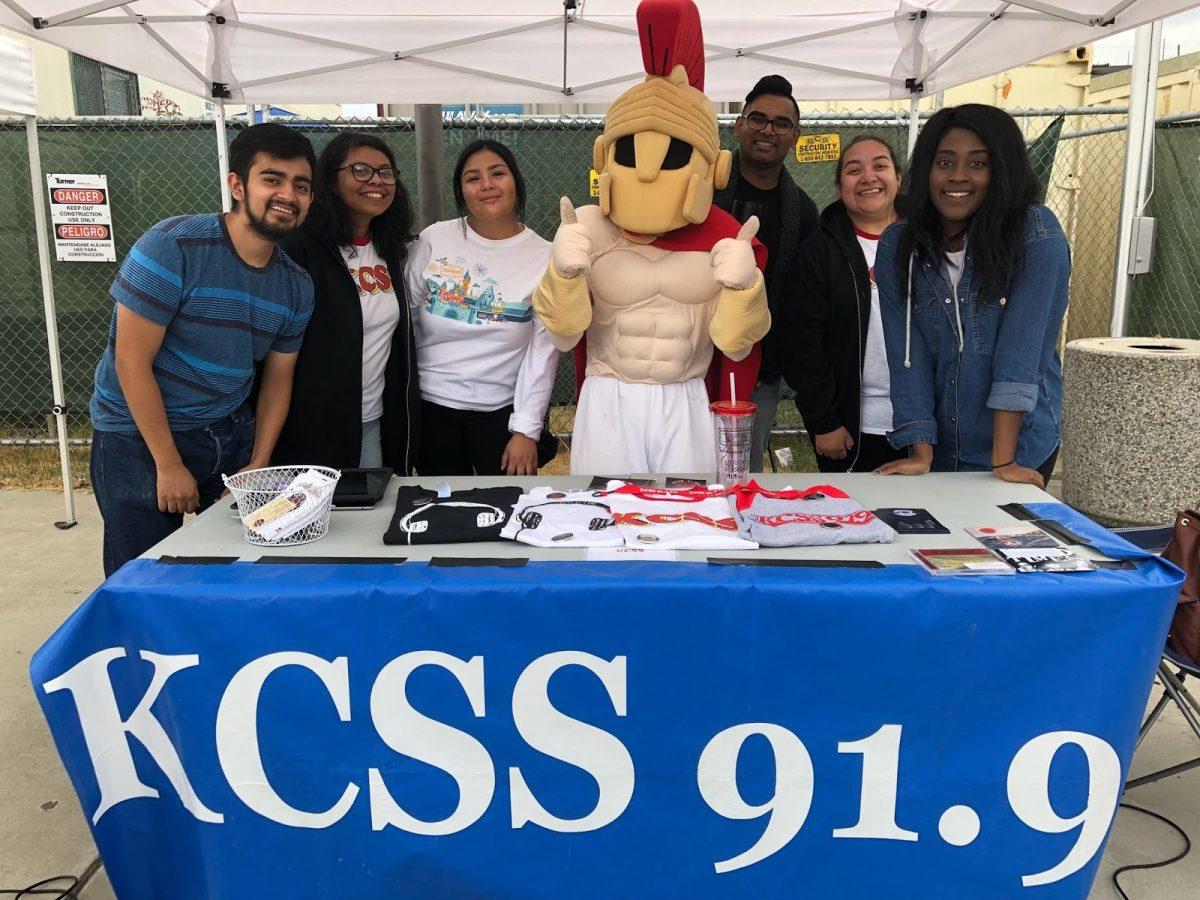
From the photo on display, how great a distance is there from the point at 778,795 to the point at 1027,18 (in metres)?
3.36

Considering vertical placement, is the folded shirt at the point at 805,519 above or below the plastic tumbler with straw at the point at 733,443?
below

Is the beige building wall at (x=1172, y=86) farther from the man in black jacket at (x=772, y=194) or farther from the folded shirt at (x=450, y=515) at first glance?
the folded shirt at (x=450, y=515)

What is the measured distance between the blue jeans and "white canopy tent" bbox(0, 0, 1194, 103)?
198cm

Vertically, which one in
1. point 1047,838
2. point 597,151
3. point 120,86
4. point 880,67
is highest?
point 120,86

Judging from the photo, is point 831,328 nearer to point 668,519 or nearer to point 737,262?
point 737,262

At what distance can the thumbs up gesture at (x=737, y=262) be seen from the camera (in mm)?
2420

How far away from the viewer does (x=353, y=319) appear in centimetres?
281

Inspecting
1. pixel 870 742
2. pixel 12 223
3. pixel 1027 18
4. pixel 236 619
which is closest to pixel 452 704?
pixel 236 619

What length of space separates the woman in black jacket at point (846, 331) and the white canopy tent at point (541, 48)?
1.09 m

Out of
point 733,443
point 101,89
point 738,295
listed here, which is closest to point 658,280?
point 738,295

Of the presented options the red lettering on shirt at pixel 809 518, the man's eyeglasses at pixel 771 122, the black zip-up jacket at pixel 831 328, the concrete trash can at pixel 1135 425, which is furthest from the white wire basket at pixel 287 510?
the concrete trash can at pixel 1135 425

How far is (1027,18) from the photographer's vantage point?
373 centimetres

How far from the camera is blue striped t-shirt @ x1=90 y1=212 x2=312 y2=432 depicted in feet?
7.38

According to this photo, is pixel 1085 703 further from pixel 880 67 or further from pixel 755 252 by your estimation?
pixel 880 67
